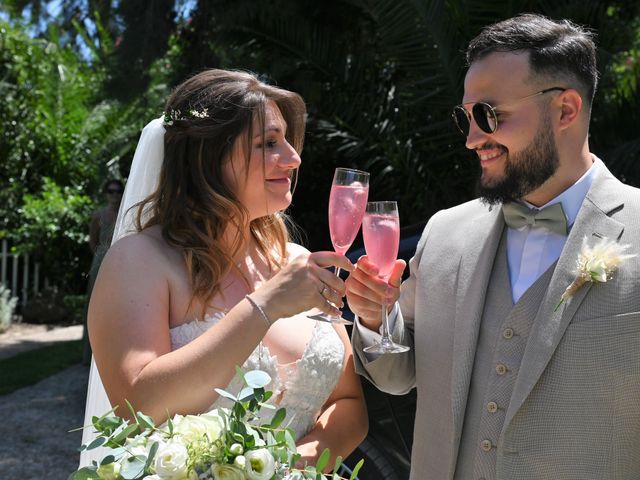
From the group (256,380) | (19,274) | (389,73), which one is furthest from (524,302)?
(19,274)

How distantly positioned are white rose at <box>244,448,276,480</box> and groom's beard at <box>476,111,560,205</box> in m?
1.16

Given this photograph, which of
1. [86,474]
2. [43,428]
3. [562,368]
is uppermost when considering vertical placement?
[562,368]

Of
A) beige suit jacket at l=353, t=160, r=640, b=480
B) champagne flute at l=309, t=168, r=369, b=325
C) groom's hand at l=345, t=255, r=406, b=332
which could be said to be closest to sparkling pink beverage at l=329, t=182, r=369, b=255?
champagne flute at l=309, t=168, r=369, b=325

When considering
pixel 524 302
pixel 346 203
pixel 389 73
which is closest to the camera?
pixel 524 302

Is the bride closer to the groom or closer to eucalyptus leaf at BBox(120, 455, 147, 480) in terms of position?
the groom

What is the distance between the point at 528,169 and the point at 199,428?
1270 mm

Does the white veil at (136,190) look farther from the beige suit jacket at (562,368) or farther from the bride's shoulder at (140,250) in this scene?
the beige suit jacket at (562,368)

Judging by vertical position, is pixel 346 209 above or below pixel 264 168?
below

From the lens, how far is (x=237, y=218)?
262 cm

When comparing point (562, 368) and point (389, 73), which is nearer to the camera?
point (562, 368)

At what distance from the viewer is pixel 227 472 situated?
5.01 ft

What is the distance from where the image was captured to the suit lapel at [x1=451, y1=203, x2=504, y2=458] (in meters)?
2.25

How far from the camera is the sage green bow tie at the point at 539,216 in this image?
2.30 metres

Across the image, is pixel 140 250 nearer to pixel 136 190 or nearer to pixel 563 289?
pixel 136 190
